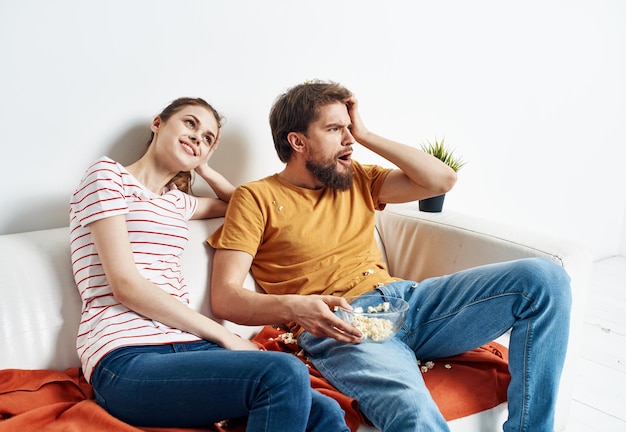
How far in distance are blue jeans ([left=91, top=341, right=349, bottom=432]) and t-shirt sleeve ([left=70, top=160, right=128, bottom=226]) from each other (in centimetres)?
33

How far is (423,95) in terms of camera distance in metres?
2.57

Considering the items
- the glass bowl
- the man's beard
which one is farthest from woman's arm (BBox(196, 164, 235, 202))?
the glass bowl

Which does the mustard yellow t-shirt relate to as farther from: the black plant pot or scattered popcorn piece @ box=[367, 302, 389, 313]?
the black plant pot

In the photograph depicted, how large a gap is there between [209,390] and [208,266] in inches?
21.9

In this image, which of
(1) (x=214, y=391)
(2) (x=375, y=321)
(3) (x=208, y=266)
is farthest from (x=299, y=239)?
(1) (x=214, y=391)

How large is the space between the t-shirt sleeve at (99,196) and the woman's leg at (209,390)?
35 cm

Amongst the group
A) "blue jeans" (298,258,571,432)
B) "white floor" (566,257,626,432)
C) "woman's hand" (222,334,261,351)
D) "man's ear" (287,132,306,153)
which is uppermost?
"man's ear" (287,132,306,153)

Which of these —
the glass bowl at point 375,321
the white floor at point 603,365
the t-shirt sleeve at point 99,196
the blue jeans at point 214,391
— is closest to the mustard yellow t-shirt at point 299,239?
the glass bowl at point 375,321

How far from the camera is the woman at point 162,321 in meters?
1.11

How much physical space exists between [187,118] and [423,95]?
137 centimetres

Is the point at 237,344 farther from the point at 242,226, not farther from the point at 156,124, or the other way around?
the point at 156,124

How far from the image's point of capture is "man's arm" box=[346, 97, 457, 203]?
5.69 ft

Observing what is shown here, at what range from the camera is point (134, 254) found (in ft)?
4.57

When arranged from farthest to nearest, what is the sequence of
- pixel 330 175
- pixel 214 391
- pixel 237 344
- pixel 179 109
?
1. pixel 330 175
2. pixel 179 109
3. pixel 237 344
4. pixel 214 391
